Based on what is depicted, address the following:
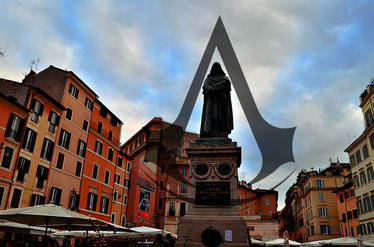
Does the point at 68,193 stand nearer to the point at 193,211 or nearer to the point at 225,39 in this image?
the point at 193,211

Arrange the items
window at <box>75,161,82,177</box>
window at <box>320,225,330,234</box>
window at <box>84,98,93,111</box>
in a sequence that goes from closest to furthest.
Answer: window at <box>75,161,82,177</box>
window at <box>84,98,93,111</box>
window at <box>320,225,330,234</box>

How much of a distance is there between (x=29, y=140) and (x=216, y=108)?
18676 mm

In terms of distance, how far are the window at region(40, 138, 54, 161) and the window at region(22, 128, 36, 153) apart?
137 centimetres

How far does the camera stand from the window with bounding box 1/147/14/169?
867 inches

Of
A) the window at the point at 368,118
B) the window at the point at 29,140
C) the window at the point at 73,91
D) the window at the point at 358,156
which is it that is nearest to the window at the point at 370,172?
the window at the point at 358,156

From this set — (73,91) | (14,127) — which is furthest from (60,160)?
(73,91)

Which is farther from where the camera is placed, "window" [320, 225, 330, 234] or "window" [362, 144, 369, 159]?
"window" [320, 225, 330, 234]

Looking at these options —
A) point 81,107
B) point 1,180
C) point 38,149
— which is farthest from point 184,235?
point 81,107

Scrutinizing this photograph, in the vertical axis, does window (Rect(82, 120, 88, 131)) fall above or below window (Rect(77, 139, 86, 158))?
above

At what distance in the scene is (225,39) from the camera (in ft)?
30.5

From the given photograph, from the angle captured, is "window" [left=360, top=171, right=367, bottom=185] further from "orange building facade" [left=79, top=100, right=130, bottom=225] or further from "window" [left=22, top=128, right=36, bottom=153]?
"window" [left=22, top=128, right=36, bottom=153]

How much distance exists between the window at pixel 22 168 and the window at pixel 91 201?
9.42m

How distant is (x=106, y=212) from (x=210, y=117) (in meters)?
26.8

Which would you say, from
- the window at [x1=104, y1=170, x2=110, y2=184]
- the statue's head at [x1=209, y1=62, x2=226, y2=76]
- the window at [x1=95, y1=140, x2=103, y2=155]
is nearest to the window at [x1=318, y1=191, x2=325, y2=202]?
the window at [x1=104, y1=170, x2=110, y2=184]
